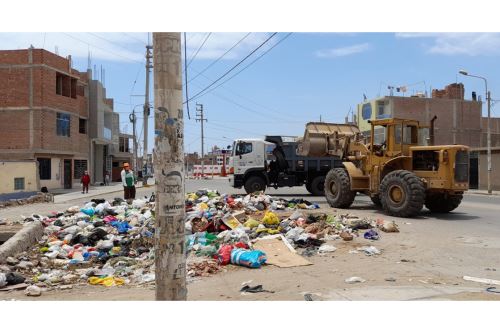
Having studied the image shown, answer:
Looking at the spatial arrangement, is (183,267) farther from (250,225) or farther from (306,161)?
(306,161)

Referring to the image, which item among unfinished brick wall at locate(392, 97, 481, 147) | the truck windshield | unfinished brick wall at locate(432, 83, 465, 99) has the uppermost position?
unfinished brick wall at locate(432, 83, 465, 99)

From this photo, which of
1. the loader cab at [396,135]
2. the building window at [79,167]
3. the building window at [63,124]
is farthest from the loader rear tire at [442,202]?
the building window at [79,167]

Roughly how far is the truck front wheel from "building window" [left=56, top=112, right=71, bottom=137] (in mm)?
20721

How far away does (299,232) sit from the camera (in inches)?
420

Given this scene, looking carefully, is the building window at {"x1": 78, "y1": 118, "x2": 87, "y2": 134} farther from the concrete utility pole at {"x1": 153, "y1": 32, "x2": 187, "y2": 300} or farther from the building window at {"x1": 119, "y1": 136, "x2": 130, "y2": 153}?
the concrete utility pole at {"x1": 153, "y1": 32, "x2": 187, "y2": 300}

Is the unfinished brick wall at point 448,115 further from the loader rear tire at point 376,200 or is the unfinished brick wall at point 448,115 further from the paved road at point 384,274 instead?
the paved road at point 384,274

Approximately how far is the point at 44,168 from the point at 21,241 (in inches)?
1040

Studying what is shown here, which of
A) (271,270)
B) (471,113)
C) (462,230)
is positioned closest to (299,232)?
(271,270)

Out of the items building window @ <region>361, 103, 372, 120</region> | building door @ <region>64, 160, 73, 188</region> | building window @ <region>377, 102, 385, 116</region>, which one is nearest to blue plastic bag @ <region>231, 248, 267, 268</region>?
building door @ <region>64, 160, 73, 188</region>

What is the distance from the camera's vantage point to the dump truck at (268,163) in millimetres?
22391

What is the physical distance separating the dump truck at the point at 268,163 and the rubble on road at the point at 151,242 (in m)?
7.26

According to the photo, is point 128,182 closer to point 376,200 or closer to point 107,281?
point 376,200

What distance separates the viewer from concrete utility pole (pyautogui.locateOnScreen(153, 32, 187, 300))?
4.29m

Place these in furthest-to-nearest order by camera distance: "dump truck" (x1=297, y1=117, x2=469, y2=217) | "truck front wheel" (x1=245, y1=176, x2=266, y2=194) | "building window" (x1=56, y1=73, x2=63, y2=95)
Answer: "building window" (x1=56, y1=73, x2=63, y2=95), "truck front wheel" (x1=245, y1=176, x2=266, y2=194), "dump truck" (x1=297, y1=117, x2=469, y2=217)
